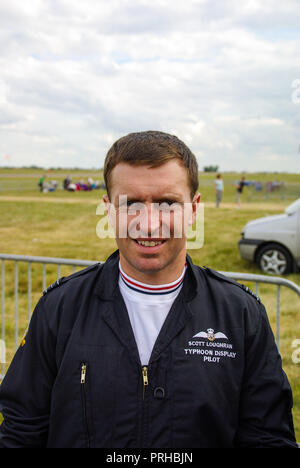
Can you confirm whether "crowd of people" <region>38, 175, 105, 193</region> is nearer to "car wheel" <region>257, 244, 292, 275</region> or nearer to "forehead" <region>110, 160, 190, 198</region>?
"car wheel" <region>257, 244, 292, 275</region>

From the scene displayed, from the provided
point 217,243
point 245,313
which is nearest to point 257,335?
point 245,313

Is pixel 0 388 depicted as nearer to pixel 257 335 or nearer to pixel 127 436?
pixel 127 436

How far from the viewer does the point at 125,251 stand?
5.82ft

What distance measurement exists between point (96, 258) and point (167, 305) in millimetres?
9251

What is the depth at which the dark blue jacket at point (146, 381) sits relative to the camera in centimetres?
167

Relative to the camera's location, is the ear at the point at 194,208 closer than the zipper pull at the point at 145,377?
No

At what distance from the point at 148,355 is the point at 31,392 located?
455 mm

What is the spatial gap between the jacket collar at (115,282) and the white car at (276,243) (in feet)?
25.3

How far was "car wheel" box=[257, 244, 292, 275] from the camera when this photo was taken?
930 cm

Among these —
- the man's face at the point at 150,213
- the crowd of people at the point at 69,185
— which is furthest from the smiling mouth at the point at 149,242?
the crowd of people at the point at 69,185

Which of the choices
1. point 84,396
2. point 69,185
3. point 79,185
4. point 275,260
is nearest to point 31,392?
point 84,396

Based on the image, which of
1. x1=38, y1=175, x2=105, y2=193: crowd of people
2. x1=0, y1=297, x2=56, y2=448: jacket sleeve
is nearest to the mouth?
x1=0, y1=297, x2=56, y2=448: jacket sleeve

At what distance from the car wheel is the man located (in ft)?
25.6

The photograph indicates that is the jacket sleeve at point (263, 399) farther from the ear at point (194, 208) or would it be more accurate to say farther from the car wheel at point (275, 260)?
the car wheel at point (275, 260)
